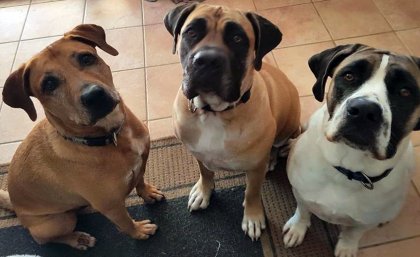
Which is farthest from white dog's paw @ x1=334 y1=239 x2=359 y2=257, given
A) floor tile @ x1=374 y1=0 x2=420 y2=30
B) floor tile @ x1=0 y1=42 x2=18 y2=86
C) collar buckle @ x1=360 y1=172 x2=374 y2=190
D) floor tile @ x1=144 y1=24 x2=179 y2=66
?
floor tile @ x1=0 y1=42 x2=18 y2=86

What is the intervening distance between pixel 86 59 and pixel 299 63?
5.77ft

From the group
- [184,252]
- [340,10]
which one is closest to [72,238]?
[184,252]

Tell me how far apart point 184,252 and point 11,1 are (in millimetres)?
3122

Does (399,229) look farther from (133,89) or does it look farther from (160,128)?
(133,89)

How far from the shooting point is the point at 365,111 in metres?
1.33

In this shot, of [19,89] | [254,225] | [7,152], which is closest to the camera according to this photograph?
[19,89]

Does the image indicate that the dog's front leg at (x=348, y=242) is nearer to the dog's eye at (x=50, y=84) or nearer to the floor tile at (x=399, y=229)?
the floor tile at (x=399, y=229)

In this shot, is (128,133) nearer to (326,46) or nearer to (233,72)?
(233,72)

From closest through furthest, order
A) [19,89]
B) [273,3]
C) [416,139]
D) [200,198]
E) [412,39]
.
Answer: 1. [19,89]
2. [200,198]
3. [416,139]
4. [412,39]
5. [273,3]

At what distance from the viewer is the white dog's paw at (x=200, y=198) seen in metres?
2.27

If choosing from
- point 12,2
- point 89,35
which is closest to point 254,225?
point 89,35

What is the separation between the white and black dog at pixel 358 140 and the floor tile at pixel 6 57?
8.13 ft

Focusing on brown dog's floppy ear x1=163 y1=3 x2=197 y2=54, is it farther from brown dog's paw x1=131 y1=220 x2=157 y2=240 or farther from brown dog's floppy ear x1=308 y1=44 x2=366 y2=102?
brown dog's paw x1=131 y1=220 x2=157 y2=240

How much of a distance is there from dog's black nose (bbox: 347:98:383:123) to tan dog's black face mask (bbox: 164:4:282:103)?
0.47 meters
